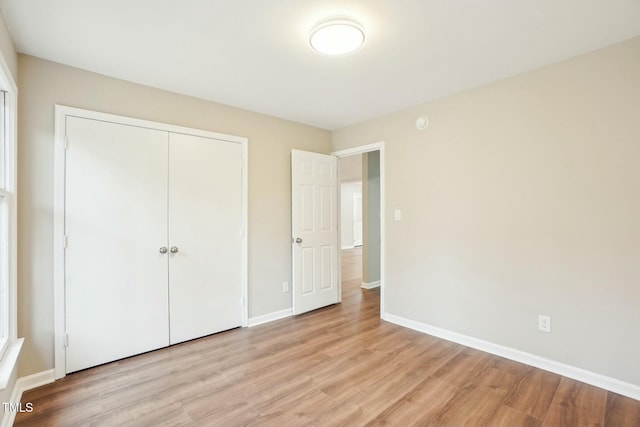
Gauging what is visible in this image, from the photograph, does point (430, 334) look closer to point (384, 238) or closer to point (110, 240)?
point (384, 238)

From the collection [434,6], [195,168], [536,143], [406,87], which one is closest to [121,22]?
[195,168]

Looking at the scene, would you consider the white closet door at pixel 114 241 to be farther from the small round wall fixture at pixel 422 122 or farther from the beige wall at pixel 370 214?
the beige wall at pixel 370 214

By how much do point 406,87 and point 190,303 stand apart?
2.96 meters

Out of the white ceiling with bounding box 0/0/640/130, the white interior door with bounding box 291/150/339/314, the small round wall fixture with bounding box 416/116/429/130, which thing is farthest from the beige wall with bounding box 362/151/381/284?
the white ceiling with bounding box 0/0/640/130

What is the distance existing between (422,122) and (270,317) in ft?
9.23

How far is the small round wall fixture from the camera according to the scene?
310 cm

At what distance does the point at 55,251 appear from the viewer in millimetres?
2203

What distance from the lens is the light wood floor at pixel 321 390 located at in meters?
1.78

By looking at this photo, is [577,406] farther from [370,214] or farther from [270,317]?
[370,214]

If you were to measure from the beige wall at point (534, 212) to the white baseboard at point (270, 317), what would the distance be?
1.38 metres

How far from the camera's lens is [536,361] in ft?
7.79

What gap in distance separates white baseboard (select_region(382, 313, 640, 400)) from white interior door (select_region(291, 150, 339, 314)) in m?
1.16

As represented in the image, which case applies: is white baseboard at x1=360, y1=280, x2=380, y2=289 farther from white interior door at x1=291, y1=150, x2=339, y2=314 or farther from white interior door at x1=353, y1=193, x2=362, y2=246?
white interior door at x1=353, y1=193, x2=362, y2=246

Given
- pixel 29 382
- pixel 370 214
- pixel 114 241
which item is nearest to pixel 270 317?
pixel 114 241
